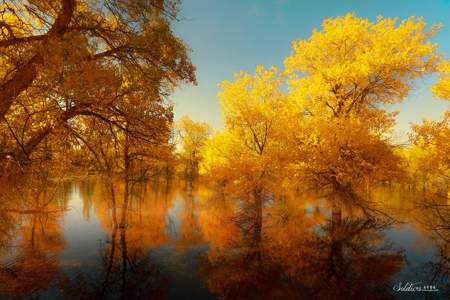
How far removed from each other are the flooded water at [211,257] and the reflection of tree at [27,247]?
0.03 meters

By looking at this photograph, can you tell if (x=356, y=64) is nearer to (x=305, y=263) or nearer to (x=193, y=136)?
(x=305, y=263)

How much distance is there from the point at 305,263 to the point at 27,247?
1103cm

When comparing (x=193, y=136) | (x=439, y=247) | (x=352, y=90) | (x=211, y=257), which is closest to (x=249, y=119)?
(x=352, y=90)

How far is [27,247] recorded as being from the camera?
1116 centimetres

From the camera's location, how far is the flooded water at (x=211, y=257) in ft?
27.2

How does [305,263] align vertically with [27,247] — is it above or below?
below

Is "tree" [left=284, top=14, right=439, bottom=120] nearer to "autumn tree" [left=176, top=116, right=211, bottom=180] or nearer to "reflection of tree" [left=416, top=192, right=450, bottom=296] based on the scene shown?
"reflection of tree" [left=416, top=192, right=450, bottom=296]

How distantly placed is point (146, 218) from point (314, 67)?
47.1 ft

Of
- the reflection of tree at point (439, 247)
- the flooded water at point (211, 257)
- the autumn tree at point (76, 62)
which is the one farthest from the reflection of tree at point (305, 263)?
the autumn tree at point (76, 62)

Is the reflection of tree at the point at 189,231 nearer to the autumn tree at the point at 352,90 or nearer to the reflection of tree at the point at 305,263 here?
the reflection of tree at the point at 305,263

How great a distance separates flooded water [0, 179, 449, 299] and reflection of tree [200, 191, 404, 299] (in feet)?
0.12

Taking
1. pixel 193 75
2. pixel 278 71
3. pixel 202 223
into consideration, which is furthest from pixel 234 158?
pixel 193 75

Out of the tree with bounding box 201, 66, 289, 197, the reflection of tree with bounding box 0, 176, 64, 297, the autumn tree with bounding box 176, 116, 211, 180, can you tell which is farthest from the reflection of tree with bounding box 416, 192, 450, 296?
the autumn tree with bounding box 176, 116, 211, 180

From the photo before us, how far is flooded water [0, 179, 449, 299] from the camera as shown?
8.30m
